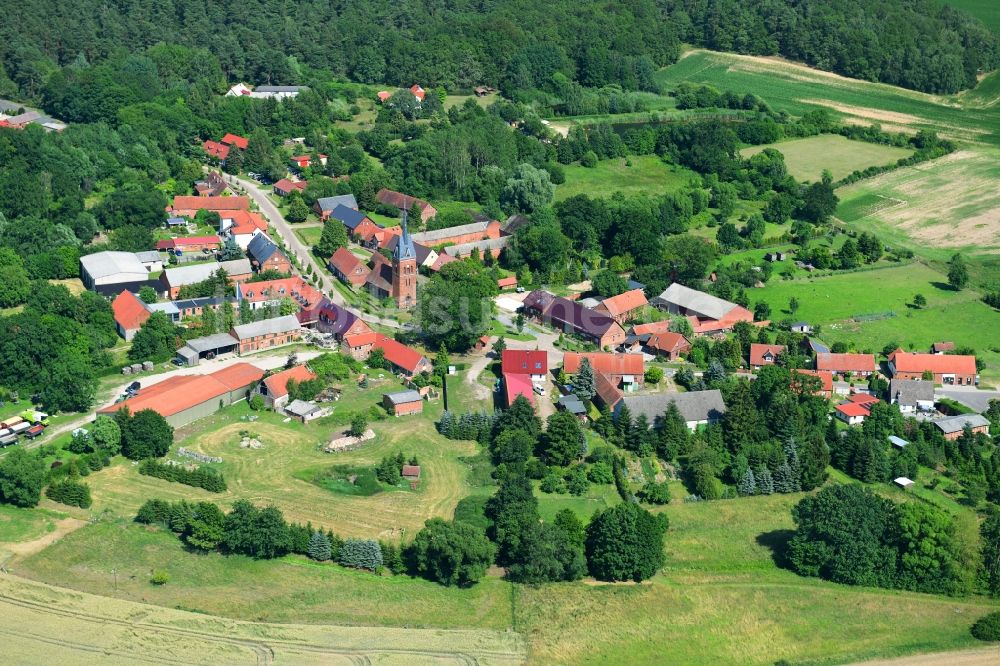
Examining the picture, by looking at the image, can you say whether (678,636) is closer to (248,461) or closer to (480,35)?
(248,461)

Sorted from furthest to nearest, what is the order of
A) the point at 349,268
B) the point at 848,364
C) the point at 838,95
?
the point at 838,95 < the point at 349,268 < the point at 848,364

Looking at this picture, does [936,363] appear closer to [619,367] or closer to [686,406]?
[686,406]

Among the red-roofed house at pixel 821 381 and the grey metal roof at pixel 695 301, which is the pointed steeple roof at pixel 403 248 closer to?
the grey metal roof at pixel 695 301

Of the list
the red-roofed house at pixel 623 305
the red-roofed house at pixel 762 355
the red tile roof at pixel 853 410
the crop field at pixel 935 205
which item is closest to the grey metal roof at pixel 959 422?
the red tile roof at pixel 853 410

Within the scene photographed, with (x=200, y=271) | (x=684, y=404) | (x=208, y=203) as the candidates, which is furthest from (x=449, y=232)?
(x=684, y=404)

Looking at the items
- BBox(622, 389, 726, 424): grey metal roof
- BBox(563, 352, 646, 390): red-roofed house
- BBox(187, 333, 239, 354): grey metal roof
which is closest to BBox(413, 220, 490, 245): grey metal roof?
BBox(187, 333, 239, 354): grey metal roof

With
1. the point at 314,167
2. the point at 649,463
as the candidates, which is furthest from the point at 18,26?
the point at 649,463
